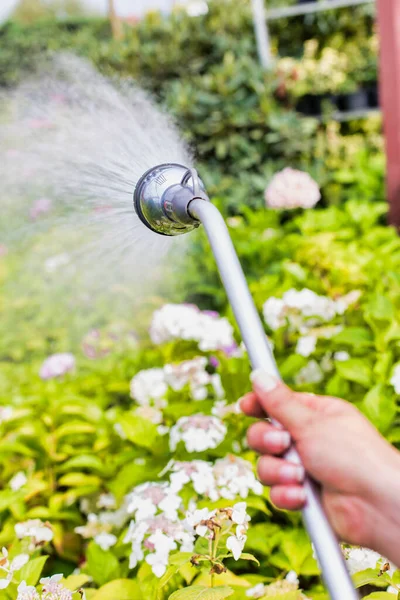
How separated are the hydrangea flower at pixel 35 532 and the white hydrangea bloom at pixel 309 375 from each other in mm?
691

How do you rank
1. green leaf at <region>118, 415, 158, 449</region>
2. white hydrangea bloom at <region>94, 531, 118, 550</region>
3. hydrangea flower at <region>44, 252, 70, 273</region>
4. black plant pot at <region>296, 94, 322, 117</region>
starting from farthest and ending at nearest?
black plant pot at <region>296, 94, 322, 117</region> → hydrangea flower at <region>44, 252, 70, 273</region> → green leaf at <region>118, 415, 158, 449</region> → white hydrangea bloom at <region>94, 531, 118, 550</region>

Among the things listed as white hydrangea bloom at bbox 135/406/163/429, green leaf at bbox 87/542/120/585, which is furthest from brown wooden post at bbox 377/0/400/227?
green leaf at bbox 87/542/120/585

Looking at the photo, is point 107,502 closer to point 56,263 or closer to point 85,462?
point 85,462

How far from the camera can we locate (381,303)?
1536mm

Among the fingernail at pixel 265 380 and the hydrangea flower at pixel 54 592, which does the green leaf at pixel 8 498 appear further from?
the fingernail at pixel 265 380

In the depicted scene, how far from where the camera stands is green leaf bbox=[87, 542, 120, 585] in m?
1.14

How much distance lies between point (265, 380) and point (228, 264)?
0.43 ft

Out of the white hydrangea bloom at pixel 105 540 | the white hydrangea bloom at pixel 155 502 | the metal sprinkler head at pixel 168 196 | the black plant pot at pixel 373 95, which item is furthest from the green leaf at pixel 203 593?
the black plant pot at pixel 373 95

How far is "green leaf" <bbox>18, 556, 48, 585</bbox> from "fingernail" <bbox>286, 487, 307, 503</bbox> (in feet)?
1.76

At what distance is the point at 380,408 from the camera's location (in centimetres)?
126

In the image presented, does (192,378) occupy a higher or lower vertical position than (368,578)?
lower

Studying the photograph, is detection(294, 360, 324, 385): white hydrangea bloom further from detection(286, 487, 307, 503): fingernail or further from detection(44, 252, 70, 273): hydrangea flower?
detection(44, 252, 70, 273): hydrangea flower

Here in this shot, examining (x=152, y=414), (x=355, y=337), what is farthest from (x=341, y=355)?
(x=152, y=414)

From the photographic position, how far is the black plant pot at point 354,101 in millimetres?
4609
